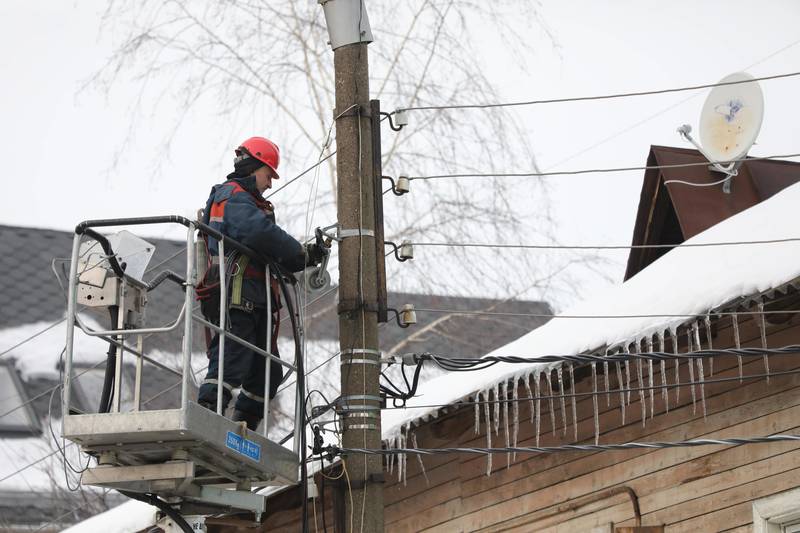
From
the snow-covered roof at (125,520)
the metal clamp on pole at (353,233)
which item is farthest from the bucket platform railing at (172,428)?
the snow-covered roof at (125,520)

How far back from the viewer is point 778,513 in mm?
8672

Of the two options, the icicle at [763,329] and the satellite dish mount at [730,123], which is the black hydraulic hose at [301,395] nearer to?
the icicle at [763,329]

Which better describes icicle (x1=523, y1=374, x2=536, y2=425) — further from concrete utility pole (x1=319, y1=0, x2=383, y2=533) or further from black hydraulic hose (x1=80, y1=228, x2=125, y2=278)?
black hydraulic hose (x1=80, y1=228, x2=125, y2=278)

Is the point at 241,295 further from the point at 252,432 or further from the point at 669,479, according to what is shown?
the point at 669,479

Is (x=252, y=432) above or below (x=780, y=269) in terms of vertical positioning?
below

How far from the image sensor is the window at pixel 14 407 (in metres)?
22.2

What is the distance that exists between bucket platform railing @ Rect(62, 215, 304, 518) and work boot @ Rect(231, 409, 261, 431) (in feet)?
0.40

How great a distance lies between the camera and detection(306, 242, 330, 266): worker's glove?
8.45 metres

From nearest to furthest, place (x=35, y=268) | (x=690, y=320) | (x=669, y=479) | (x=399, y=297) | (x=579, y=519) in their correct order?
(x=690, y=320) < (x=669, y=479) < (x=579, y=519) < (x=399, y=297) < (x=35, y=268)

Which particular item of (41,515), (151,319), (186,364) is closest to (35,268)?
(151,319)

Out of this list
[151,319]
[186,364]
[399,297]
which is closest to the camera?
[186,364]

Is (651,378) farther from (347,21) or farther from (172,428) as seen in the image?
(172,428)

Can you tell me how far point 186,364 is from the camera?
697 cm

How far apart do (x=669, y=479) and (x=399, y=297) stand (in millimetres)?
13148
